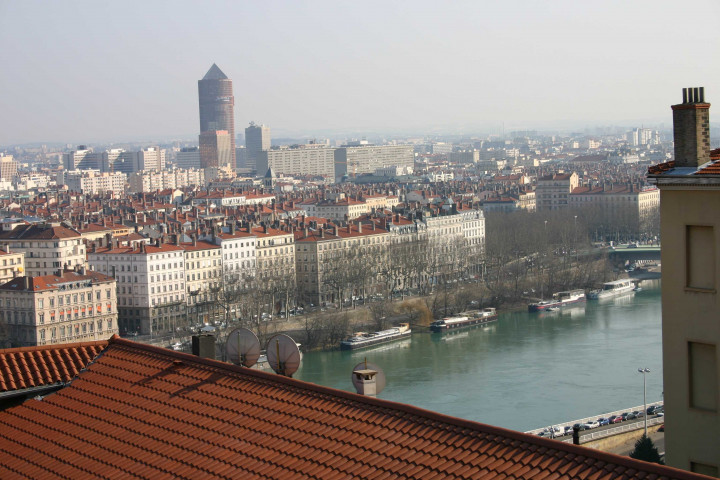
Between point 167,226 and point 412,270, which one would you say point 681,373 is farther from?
point 167,226

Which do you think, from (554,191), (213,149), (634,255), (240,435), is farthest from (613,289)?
(213,149)

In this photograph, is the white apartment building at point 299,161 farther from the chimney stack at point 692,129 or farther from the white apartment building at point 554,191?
the chimney stack at point 692,129

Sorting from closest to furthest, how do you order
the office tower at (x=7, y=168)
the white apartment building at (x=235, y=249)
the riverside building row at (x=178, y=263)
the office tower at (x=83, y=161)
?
the riverside building row at (x=178, y=263), the white apartment building at (x=235, y=249), the office tower at (x=7, y=168), the office tower at (x=83, y=161)

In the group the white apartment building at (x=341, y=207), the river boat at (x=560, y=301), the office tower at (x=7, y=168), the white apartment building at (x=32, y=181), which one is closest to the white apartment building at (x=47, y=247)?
the river boat at (x=560, y=301)

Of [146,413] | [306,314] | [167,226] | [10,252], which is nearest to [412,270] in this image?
[306,314]

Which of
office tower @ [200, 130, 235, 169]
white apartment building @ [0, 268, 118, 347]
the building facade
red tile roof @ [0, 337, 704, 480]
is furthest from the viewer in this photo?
office tower @ [200, 130, 235, 169]

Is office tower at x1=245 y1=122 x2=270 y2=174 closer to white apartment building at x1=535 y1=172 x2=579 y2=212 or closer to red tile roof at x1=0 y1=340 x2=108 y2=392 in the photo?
white apartment building at x1=535 y1=172 x2=579 y2=212

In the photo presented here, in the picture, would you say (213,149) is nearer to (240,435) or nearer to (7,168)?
(7,168)

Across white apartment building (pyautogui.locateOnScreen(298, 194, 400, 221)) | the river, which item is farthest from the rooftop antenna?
white apartment building (pyautogui.locateOnScreen(298, 194, 400, 221))
